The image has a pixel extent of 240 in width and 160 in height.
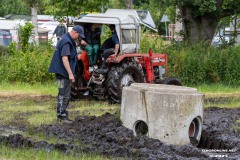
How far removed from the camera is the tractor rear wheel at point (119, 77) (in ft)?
54.4

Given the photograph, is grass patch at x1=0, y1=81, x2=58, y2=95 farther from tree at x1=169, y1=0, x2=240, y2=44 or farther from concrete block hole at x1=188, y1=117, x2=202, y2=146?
concrete block hole at x1=188, y1=117, x2=202, y2=146

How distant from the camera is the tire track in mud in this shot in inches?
403

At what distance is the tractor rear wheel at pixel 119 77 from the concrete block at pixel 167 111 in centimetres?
470

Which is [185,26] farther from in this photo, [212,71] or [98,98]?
[98,98]

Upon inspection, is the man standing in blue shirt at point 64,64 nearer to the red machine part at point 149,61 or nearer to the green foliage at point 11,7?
the red machine part at point 149,61

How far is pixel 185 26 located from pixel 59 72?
1333 centimetres

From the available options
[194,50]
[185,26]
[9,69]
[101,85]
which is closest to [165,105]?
[101,85]

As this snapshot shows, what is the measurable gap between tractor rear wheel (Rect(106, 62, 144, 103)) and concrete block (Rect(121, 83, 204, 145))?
470 cm

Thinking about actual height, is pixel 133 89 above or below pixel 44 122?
above

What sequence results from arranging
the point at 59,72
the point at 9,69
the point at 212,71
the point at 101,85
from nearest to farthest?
the point at 59,72 → the point at 101,85 → the point at 9,69 → the point at 212,71

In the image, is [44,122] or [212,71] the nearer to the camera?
[44,122]

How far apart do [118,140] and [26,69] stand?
1053 cm

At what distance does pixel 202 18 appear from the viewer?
25562 mm

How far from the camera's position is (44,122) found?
13.4 metres
